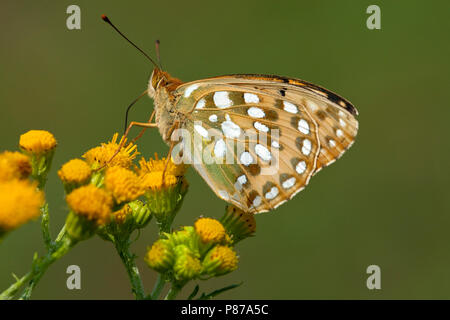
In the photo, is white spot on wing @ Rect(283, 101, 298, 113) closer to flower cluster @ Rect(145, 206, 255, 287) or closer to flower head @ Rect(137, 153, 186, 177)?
flower head @ Rect(137, 153, 186, 177)

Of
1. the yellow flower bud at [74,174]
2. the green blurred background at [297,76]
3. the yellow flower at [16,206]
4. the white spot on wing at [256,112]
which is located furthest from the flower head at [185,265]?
the green blurred background at [297,76]

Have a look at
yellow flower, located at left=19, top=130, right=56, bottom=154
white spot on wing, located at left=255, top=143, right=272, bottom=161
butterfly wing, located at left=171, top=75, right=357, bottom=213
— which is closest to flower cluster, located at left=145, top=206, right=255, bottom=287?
butterfly wing, located at left=171, top=75, right=357, bottom=213

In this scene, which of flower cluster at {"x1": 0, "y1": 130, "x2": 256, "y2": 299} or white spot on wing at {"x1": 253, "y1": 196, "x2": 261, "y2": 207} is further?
white spot on wing at {"x1": 253, "y1": 196, "x2": 261, "y2": 207}

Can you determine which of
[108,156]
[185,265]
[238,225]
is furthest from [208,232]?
[108,156]

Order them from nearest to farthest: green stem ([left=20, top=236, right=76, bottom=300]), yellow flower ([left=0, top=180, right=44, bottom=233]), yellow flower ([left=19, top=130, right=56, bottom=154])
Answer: yellow flower ([left=0, top=180, right=44, bottom=233]) < green stem ([left=20, top=236, right=76, bottom=300]) < yellow flower ([left=19, top=130, right=56, bottom=154])

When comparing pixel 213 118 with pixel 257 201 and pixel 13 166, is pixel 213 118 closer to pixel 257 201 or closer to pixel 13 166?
pixel 257 201
